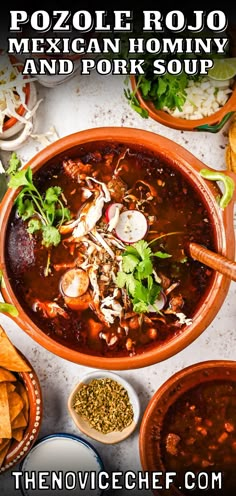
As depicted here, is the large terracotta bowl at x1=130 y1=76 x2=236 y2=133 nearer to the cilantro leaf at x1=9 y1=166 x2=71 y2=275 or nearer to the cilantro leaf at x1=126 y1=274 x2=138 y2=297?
the cilantro leaf at x1=9 y1=166 x2=71 y2=275

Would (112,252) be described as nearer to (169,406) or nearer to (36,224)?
(36,224)

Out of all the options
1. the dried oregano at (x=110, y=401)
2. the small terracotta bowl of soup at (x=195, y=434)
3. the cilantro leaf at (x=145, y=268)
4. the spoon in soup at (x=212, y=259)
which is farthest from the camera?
the dried oregano at (x=110, y=401)

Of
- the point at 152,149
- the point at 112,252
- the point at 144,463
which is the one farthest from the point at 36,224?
the point at 144,463

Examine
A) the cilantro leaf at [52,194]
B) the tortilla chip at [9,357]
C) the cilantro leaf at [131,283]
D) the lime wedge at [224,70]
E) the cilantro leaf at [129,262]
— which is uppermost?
the lime wedge at [224,70]

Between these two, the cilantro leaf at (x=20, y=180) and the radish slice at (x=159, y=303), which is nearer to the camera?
the cilantro leaf at (x=20, y=180)

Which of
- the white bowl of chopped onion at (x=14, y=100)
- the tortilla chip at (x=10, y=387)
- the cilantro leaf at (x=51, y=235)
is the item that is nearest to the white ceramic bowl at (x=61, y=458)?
the tortilla chip at (x=10, y=387)

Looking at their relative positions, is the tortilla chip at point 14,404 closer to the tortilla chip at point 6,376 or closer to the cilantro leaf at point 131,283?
the tortilla chip at point 6,376

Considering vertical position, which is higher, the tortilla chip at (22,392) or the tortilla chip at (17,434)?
the tortilla chip at (22,392)
